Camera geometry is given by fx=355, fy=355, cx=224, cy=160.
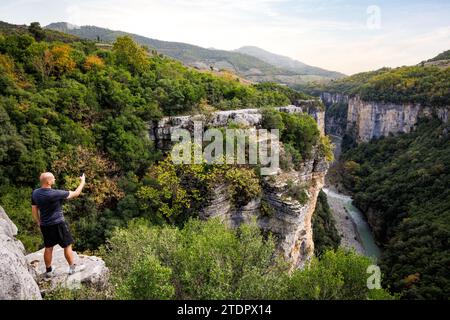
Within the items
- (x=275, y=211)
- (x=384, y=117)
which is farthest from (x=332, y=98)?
(x=275, y=211)

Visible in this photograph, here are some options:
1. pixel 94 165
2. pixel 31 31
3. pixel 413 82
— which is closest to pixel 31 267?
pixel 94 165

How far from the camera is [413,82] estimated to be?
10506cm

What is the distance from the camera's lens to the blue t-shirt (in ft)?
30.0

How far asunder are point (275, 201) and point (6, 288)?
19.0 m

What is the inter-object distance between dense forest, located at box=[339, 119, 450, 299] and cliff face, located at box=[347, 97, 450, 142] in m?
3.03

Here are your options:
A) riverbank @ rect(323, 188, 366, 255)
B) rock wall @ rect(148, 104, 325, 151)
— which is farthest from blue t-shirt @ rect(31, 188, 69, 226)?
riverbank @ rect(323, 188, 366, 255)

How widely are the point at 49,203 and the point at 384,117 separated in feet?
386

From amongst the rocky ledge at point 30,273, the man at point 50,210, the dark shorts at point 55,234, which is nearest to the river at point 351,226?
the rocky ledge at point 30,273

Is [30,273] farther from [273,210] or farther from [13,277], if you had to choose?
[273,210]

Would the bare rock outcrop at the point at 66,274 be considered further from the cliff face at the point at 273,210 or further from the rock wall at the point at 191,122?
the rock wall at the point at 191,122

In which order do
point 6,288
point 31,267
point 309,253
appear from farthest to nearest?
point 309,253 → point 31,267 → point 6,288

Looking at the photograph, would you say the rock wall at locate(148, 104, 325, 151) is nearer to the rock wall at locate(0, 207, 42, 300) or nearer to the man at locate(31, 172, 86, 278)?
the man at locate(31, 172, 86, 278)

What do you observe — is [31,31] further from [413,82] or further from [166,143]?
[413,82]

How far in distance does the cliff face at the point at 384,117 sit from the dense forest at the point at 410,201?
3035mm
